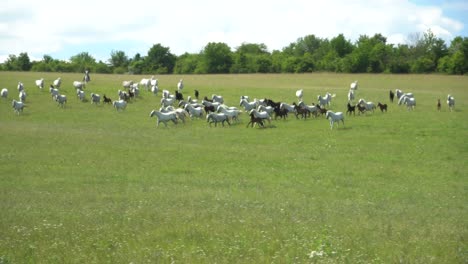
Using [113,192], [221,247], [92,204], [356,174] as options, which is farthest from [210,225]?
[356,174]

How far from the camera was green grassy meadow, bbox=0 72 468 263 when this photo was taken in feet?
36.3

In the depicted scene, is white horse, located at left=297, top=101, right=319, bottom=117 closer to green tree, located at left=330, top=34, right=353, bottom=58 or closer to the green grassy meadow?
the green grassy meadow

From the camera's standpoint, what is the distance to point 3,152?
29031 millimetres

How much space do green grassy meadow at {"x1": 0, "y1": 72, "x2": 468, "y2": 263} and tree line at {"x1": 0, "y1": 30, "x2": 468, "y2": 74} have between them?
55.9 metres

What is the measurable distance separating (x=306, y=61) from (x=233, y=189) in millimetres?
93761

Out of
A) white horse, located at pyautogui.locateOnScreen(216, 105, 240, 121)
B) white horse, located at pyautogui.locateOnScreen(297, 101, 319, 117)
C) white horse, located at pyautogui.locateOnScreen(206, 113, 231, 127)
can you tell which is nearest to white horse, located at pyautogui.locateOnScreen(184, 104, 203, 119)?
white horse, located at pyautogui.locateOnScreen(216, 105, 240, 121)

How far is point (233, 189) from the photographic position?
20031 millimetres

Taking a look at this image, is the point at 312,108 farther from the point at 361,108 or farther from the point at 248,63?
the point at 248,63

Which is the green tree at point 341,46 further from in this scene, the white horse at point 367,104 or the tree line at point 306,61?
the white horse at point 367,104

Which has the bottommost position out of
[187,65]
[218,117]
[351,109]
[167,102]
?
[218,117]

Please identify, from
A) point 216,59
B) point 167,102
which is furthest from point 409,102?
point 216,59

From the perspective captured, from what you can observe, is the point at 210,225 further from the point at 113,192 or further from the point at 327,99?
the point at 327,99

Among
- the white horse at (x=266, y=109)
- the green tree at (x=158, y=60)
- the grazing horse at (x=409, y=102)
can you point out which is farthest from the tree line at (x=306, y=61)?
the white horse at (x=266, y=109)

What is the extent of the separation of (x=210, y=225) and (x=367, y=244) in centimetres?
393
